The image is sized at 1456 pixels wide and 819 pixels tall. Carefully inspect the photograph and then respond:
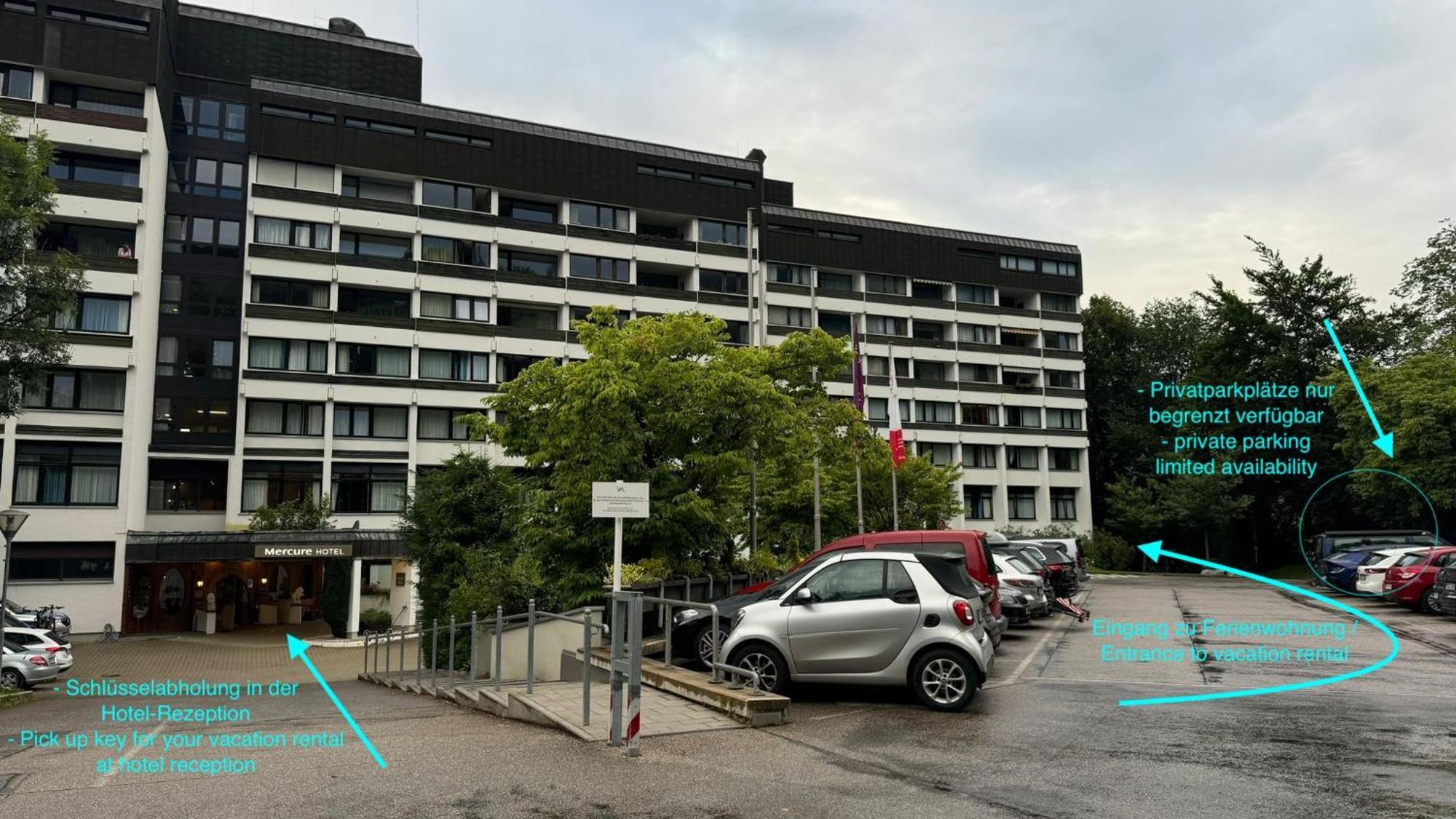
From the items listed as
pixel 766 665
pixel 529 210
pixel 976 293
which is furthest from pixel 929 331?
pixel 766 665

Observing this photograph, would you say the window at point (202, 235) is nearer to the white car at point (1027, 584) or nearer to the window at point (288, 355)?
the window at point (288, 355)

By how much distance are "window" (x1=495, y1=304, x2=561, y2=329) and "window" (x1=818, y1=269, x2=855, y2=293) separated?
1705cm

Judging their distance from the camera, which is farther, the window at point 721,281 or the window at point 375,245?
the window at point 721,281

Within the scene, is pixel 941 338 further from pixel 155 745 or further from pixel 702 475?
pixel 155 745

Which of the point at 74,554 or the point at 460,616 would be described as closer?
the point at 460,616

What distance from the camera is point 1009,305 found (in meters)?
67.9

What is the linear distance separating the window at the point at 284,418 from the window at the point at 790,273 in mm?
25778

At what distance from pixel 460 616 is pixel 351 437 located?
3083 centimetres

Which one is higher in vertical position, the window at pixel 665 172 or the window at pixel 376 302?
the window at pixel 665 172

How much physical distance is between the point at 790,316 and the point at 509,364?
1738 cm

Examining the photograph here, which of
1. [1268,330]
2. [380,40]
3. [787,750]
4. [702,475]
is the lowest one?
[787,750]

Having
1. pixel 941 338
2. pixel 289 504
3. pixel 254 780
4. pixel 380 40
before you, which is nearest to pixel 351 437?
pixel 289 504

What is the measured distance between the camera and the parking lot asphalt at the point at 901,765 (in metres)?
7.16

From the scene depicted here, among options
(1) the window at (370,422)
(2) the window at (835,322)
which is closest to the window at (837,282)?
(2) the window at (835,322)
